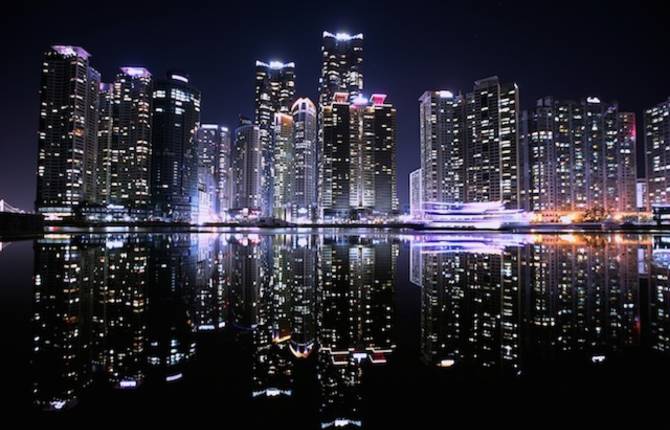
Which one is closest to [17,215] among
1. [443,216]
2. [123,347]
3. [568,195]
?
[123,347]

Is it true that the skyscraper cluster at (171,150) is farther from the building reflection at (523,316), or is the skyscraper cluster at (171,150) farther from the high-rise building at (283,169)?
the building reflection at (523,316)

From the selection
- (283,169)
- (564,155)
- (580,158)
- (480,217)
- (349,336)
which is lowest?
(349,336)

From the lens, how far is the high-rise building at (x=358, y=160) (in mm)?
173250

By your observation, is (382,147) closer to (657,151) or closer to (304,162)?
(304,162)

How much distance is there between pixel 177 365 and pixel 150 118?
619 ft

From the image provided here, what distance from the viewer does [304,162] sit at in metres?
189

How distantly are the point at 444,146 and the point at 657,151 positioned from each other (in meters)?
73.3

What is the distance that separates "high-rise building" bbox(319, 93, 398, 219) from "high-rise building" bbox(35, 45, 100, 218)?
9385cm

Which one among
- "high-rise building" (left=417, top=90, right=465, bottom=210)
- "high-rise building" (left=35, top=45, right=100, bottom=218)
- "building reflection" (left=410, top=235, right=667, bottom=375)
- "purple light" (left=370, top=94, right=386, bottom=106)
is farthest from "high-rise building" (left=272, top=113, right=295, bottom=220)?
"building reflection" (left=410, top=235, right=667, bottom=375)

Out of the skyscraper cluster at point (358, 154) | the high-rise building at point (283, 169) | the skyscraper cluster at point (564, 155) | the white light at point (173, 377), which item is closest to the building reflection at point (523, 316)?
the white light at point (173, 377)

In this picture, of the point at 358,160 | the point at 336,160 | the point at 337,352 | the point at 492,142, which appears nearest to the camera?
the point at 337,352

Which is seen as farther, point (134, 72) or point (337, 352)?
point (134, 72)

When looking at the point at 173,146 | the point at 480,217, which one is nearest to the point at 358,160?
the point at 173,146

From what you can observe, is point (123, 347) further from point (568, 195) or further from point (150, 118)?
point (150, 118)
